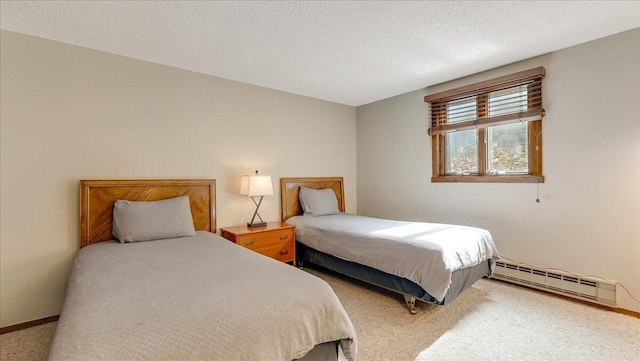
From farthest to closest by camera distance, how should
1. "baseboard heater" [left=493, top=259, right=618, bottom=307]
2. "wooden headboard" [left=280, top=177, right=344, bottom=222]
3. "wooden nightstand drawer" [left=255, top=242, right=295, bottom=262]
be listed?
"wooden headboard" [left=280, top=177, right=344, bottom=222] < "wooden nightstand drawer" [left=255, top=242, right=295, bottom=262] < "baseboard heater" [left=493, top=259, right=618, bottom=307]

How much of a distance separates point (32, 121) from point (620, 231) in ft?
16.3

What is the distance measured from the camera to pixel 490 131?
10.9 ft

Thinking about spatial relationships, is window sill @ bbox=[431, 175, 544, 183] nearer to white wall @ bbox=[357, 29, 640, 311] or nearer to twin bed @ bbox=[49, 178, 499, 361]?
white wall @ bbox=[357, 29, 640, 311]

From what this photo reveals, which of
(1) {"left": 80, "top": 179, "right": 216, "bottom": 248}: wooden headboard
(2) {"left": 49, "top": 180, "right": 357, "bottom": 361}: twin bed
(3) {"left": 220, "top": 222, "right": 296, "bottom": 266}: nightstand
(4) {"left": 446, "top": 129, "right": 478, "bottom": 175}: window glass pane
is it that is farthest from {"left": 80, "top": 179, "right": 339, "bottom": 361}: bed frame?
(4) {"left": 446, "top": 129, "right": 478, "bottom": 175}: window glass pane

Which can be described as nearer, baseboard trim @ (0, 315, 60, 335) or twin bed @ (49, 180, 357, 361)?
twin bed @ (49, 180, 357, 361)

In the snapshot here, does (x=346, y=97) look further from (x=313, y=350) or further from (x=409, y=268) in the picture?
(x=313, y=350)

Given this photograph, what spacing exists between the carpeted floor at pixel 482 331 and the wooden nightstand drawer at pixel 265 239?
94cm

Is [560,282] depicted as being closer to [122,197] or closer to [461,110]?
[461,110]

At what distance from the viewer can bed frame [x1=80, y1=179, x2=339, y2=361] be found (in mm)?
2528

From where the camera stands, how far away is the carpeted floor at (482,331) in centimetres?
191

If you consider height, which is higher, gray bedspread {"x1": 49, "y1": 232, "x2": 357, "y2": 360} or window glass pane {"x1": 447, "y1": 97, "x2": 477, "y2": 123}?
window glass pane {"x1": 447, "y1": 97, "x2": 477, "y2": 123}

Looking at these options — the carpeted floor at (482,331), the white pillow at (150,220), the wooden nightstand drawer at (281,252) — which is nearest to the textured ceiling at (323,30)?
the white pillow at (150,220)

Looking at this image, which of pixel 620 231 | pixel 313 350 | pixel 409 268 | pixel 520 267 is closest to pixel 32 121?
pixel 313 350

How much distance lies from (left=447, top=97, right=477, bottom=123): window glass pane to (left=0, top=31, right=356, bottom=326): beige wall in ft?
7.65
